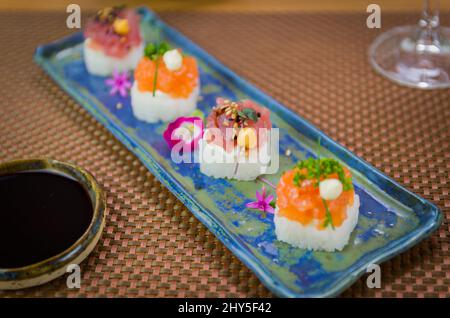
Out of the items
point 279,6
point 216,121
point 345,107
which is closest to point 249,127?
point 216,121

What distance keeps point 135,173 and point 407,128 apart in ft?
3.35

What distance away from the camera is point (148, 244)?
1902 millimetres

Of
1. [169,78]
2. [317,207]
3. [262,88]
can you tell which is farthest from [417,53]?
[317,207]

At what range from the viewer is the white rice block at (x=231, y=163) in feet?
6.67

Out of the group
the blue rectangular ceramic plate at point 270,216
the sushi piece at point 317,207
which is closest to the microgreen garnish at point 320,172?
the sushi piece at point 317,207

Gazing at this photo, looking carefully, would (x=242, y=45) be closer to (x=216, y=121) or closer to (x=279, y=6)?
(x=279, y=6)

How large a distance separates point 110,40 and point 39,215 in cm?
95

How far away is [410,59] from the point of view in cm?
265

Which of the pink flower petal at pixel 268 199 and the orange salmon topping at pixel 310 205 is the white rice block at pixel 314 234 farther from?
the pink flower petal at pixel 268 199

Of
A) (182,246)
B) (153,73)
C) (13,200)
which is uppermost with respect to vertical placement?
(153,73)

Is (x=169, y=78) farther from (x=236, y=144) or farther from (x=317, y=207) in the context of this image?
(x=317, y=207)

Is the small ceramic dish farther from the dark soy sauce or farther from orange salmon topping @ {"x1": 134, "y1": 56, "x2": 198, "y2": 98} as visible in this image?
orange salmon topping @ {"x1": 134, "y1": 56, "x2": 198, "y2": 98}

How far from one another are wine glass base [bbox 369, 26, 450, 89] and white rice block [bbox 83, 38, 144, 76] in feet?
3.32

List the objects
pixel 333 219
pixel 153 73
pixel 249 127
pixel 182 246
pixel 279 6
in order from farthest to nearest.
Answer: pixel 279 6 → pixel 153 73 → pixel 249 127 → pixel 182 246 → pixel 333 219
